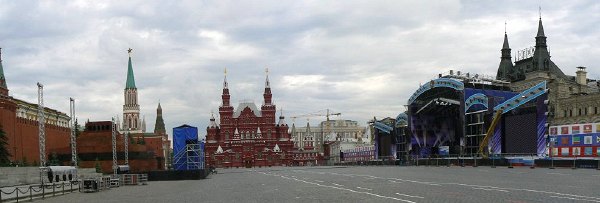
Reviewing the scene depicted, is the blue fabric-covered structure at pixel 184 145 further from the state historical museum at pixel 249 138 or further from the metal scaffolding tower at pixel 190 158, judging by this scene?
the state historical museum at pixel 249 138

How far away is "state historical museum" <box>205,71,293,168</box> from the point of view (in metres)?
154

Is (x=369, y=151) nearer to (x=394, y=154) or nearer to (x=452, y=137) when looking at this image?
(x=394, y=154)

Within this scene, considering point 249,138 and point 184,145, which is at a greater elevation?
point 184,145

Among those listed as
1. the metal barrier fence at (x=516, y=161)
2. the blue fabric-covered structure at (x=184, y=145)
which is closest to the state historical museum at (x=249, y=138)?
the metal barrier fence at (x=516, y=161)

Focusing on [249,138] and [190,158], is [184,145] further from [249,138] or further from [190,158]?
[249,138]

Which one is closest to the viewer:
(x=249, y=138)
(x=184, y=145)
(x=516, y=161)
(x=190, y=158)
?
(x=516, y=161)

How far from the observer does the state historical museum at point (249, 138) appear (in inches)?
6078

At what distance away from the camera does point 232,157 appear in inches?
6097

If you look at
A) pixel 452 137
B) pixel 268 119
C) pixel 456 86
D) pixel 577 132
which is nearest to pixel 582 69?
pixel 452 137

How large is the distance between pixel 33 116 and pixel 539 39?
90.6m

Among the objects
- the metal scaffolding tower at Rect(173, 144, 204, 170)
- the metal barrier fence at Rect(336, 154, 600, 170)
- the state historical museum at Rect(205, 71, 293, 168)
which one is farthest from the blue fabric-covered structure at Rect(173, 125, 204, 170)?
the state historical museum at Rect(205, 71, 293, 168)

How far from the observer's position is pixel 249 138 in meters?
156

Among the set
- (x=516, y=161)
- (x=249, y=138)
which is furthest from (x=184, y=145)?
(x=249, y=138)

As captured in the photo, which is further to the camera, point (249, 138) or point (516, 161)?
point (249, 138)
